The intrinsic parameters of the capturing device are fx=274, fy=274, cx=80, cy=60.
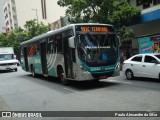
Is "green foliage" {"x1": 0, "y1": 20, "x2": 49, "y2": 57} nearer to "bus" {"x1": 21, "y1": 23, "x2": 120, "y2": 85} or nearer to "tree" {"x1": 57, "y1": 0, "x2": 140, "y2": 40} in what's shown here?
"tree" {"x1": 57, "y1": 0, "x2": 140, "y2": 40}

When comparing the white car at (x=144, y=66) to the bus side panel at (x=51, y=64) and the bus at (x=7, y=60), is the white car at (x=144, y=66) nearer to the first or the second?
the bus side panel at (x=51, y=64)

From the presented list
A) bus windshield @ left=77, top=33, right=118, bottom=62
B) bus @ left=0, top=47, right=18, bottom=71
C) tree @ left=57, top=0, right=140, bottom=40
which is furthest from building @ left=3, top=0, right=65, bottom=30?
bus windshield @ left=77, top=33, right=118, bottom=62

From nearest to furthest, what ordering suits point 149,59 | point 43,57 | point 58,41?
point 149,59 → point 58,41 → point 43,57

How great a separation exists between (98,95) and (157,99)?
2478 mm

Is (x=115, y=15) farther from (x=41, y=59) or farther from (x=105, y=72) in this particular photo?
(x=105, y=72)

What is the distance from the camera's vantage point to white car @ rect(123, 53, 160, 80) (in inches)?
518

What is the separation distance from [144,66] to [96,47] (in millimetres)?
2889

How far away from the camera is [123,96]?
10.1 metres

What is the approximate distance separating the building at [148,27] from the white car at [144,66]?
7.86 meters

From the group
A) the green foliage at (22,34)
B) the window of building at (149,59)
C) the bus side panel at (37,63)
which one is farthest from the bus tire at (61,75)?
the green foliage at (22,34)

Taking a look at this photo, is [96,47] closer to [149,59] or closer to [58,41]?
[58,41]

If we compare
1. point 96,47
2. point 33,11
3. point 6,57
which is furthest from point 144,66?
point 33,11

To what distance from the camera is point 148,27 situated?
25.0m

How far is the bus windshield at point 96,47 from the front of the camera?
40.7 ft
